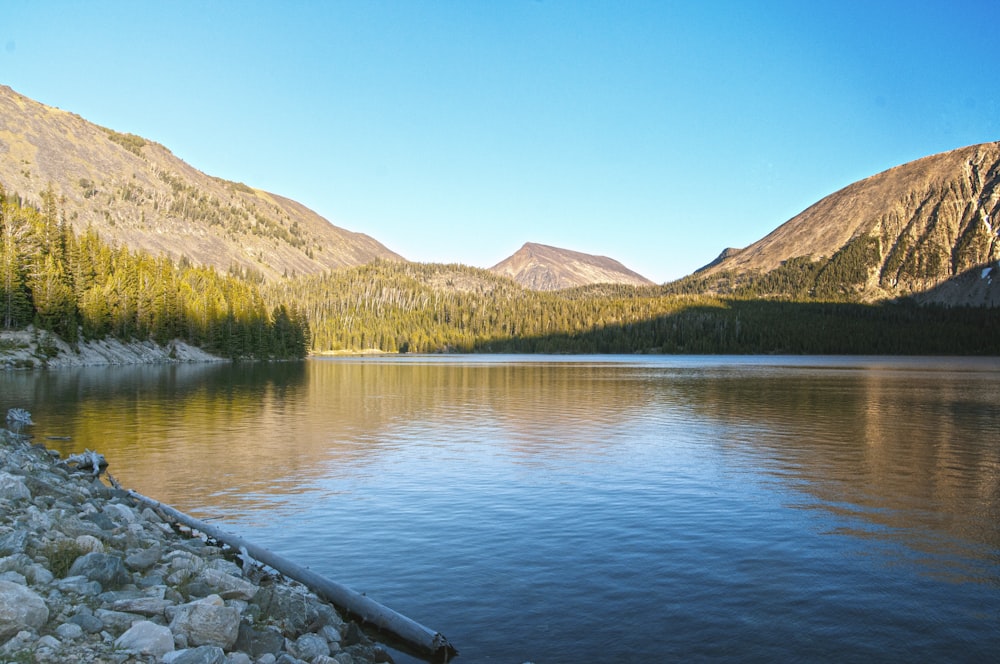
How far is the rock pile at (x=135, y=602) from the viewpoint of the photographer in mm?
9688

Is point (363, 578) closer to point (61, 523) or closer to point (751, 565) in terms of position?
point (61, 523)

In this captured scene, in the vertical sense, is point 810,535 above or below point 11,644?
below

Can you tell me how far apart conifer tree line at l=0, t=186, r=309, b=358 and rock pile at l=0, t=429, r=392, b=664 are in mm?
107061

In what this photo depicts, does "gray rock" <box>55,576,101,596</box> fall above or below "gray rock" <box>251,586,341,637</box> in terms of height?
above

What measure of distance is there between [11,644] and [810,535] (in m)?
20.8

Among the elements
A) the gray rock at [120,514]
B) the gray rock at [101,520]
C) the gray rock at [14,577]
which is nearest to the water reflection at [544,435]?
the gray rock at [120,514]

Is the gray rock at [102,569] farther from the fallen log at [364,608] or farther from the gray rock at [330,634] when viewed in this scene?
the gray rock at [330,634]

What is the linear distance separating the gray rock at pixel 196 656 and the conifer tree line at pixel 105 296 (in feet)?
374

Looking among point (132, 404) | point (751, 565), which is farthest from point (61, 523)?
point (132, 404)

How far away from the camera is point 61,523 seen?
48.4ft

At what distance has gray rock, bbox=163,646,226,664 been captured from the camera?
9.45m

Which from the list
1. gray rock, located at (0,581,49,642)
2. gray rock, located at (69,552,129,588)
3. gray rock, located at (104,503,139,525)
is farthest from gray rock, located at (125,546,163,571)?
gray rock, located at (104,503,139,525)

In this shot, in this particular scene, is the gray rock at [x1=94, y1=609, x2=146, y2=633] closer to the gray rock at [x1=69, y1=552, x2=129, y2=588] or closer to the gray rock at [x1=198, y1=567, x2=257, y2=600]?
the gray rock at [x1=69, y1=552, x2=129, y2=588]

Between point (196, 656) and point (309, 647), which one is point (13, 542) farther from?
point (309, 647)
